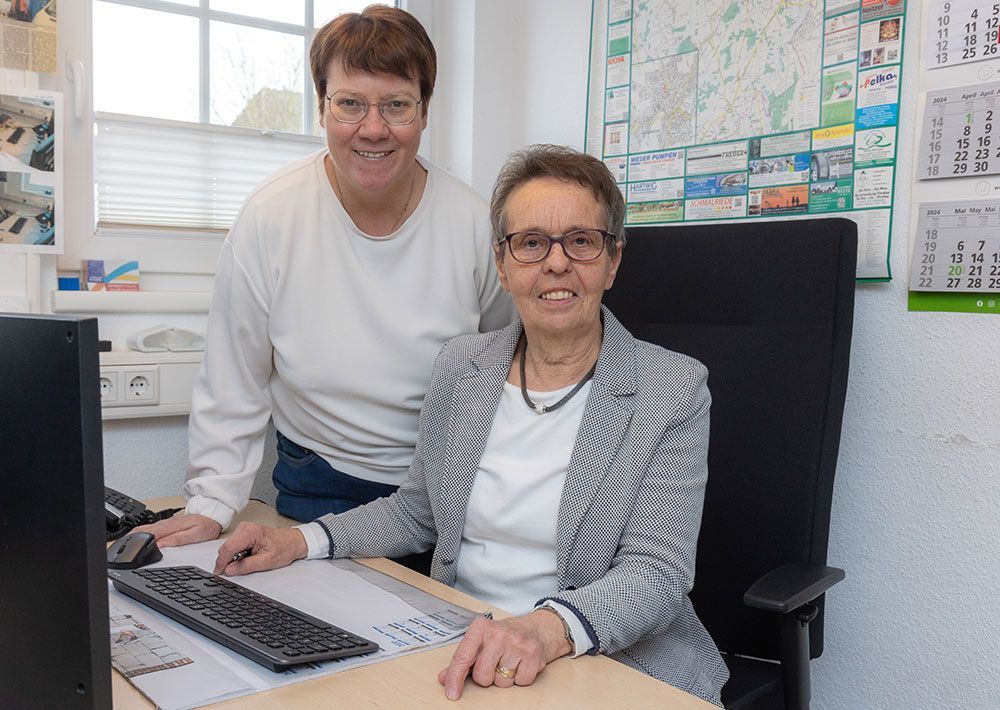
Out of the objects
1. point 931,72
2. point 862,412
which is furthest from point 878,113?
point 862,412

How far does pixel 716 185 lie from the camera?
71.0 inches

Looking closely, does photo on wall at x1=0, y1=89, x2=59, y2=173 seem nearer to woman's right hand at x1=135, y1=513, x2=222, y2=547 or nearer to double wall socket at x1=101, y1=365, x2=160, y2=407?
double wall socket at x1=101, y1=365, x2=160, y2=407

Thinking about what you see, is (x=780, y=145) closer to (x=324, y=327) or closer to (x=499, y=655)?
(x=324, y=327)

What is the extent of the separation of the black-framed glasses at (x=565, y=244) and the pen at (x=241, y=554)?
0.56 m

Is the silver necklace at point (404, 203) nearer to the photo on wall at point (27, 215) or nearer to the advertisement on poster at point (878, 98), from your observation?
the photo on wall at point (27, 215)

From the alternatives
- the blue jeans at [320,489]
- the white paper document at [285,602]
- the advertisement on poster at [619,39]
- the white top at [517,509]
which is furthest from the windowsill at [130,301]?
the advertisement on poster at [619,39]

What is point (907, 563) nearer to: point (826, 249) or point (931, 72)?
point (826, 249)

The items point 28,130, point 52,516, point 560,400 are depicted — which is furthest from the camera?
point 28,130

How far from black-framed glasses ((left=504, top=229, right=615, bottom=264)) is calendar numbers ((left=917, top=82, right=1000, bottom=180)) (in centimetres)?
55

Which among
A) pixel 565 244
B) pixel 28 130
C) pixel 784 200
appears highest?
pixel 28 130

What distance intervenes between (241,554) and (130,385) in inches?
30.9

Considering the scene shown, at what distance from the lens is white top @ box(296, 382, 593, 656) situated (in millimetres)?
1275

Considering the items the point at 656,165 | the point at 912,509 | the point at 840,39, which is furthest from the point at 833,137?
the point at 912,509

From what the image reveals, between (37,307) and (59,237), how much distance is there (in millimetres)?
146
